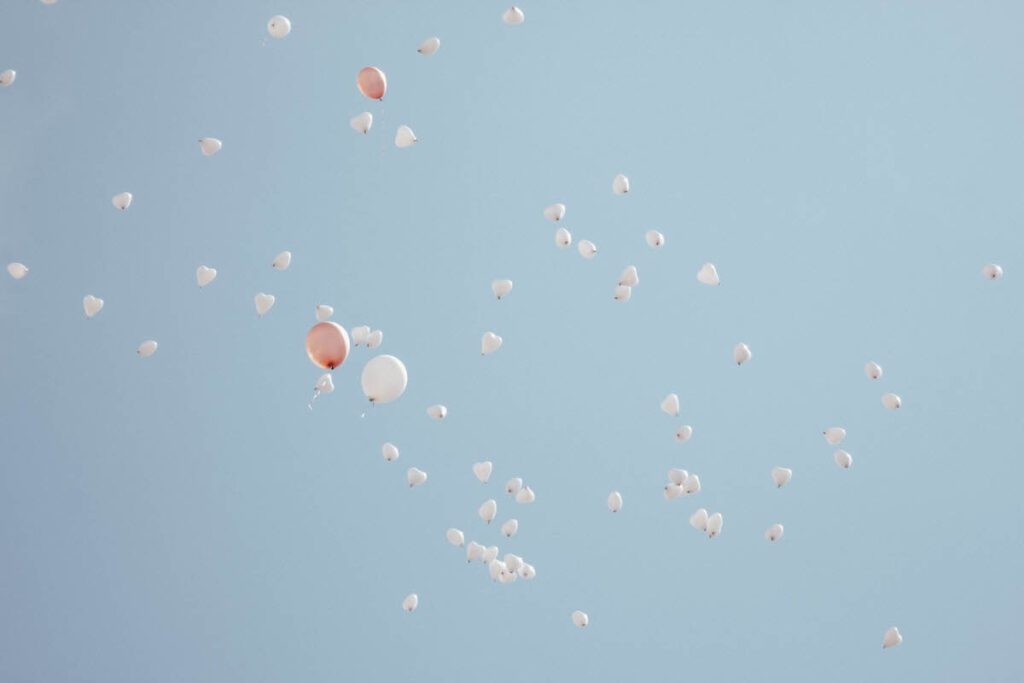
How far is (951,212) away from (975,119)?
3.20 feet

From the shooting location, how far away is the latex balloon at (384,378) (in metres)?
8.65

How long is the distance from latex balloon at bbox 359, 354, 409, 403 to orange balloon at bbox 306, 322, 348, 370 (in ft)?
1.08

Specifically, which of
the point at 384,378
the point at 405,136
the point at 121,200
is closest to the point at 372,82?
the point at 405,136

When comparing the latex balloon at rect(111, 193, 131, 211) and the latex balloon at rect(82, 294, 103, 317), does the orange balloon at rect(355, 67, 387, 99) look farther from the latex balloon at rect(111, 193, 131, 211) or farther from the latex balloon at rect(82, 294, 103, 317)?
the latex balloon at rect(82, 294, 103, 317)

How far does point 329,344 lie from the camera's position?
8320mm

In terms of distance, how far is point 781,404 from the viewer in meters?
14.0

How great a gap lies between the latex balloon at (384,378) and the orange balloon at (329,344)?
13.0 inches

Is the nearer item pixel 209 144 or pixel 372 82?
pixel 372 82

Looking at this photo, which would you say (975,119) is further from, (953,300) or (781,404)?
(781,404)

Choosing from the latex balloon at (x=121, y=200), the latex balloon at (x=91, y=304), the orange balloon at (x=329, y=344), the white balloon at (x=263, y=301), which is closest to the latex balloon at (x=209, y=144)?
the latex balloon at (x=121, y=200)

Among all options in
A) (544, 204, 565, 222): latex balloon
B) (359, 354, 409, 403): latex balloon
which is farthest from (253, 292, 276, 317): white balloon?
(544, 204, 565, 222): latex balloon

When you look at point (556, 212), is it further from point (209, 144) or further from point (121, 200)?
point (121, 200)

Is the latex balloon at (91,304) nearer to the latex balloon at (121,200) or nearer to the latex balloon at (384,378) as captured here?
the latex balloon at (121,200)

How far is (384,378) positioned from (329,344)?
19.5 inches
